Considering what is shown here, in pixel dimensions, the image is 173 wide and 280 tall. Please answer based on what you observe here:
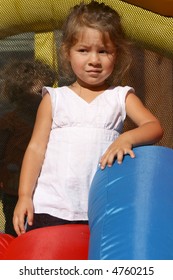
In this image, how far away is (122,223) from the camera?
1726 mm

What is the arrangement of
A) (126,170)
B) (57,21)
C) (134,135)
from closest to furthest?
(126,170), (134,135), (57,21)

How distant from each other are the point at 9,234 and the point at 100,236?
695mm

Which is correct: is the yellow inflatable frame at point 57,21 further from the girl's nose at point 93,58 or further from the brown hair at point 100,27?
the girl's nose at point 93,58

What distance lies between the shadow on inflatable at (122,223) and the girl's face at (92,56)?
33 centimetres

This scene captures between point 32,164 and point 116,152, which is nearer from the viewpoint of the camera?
point 116,152

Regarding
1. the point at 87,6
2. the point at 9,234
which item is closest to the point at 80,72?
the point at 87,6

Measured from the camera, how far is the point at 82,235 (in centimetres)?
195

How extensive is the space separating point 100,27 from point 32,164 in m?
0.47

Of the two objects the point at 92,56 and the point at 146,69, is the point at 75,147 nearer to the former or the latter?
the point at 92,56

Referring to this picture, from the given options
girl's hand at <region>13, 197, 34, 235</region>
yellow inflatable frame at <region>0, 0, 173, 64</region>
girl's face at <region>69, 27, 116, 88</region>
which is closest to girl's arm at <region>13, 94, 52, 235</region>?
girl's hand at <region>13, 197, 34, 235</region>

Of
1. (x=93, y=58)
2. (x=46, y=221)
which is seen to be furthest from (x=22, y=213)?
(x=93, y=58)

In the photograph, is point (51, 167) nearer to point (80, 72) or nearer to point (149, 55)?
point (80, 72)

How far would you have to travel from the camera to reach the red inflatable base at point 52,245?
1855 millimetres

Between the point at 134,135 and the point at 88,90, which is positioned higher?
the point at 88,90
